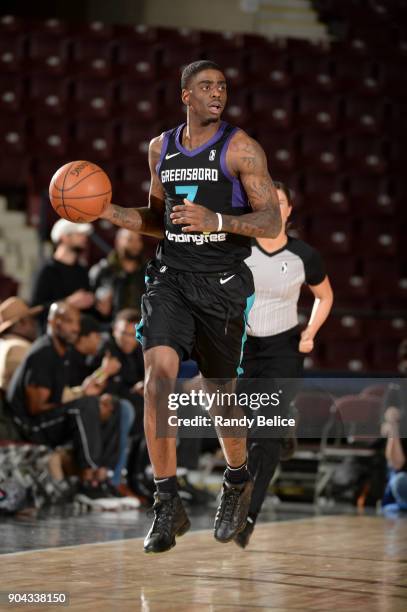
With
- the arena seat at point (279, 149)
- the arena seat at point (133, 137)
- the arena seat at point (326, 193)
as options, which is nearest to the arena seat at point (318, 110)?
the arena seat at point (279, 149)

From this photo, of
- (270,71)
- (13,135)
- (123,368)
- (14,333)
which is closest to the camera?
(14,333)

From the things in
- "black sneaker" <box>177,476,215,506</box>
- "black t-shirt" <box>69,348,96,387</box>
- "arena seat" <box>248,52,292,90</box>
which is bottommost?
"black sneaker" <box>177,476,215,506</box>

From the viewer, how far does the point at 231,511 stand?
4414 mm

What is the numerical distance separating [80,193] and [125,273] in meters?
4.30

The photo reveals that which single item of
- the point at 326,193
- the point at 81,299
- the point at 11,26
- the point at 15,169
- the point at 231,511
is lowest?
the point at 231,511

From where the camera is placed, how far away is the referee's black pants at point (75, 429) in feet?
23.6

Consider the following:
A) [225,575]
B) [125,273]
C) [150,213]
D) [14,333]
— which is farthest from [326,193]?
[225,575]

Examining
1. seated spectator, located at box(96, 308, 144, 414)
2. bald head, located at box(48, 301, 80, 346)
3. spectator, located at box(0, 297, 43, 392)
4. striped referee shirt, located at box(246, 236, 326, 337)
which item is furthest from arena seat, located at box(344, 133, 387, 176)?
striped referee shirt, located at box(246, 236, 326, 337)

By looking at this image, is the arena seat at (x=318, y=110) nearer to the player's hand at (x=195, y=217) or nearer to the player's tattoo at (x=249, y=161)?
the player's tattoo at (x=249, y=161)

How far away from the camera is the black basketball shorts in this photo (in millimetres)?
4160

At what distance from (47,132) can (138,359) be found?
5150mm

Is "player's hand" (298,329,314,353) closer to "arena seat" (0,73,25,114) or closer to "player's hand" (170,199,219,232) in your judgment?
"player's hand" (170,199,219,232)

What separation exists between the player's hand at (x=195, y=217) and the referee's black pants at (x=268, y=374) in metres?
1.44

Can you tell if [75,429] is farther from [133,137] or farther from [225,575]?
[133,137]
